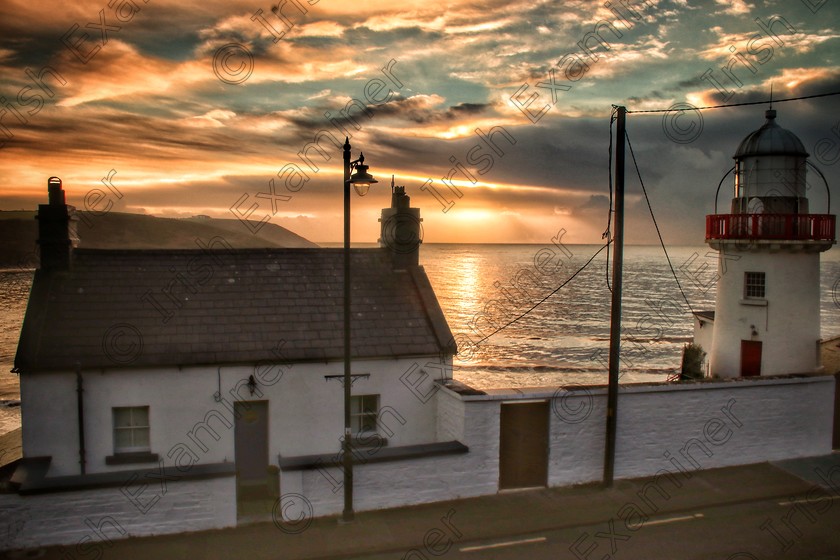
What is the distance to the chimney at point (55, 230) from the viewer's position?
15.3 m

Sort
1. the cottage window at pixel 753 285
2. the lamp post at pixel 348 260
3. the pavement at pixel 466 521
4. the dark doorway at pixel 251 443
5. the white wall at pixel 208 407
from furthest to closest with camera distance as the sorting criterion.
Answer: the cottage window at pixel 753 285, the dark doorway at pixel 251 443, the white wall at pixel 208 407, the lamp post at pixel 348 260, the pavement at pixel 466 521

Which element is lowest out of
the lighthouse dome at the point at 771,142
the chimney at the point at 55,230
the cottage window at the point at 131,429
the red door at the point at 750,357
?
the cottage window at the point at 131,429

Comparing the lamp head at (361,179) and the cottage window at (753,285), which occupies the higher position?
the lamp head at (361,179)

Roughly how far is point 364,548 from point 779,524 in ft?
28.0

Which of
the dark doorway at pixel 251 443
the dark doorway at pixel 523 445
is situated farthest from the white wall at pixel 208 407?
the dark doorway at pixel 523 445

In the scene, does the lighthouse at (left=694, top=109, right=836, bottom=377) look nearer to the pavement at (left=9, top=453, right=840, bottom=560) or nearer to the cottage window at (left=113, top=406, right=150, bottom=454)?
the pavement at (left=9, top=453, right=840, bottom=560)

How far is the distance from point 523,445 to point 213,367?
7740 millimetres

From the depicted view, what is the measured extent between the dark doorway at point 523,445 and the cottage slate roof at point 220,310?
291cm

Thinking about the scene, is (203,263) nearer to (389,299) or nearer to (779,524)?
(389,299)

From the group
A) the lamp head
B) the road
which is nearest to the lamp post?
the lamp head

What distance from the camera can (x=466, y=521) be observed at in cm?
1212

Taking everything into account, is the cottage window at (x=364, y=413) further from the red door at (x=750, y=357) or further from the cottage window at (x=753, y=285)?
the cottage window at (x=753, y=285)

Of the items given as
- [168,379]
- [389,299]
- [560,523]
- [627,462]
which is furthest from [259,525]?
[627,462]

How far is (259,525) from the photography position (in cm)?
1174
